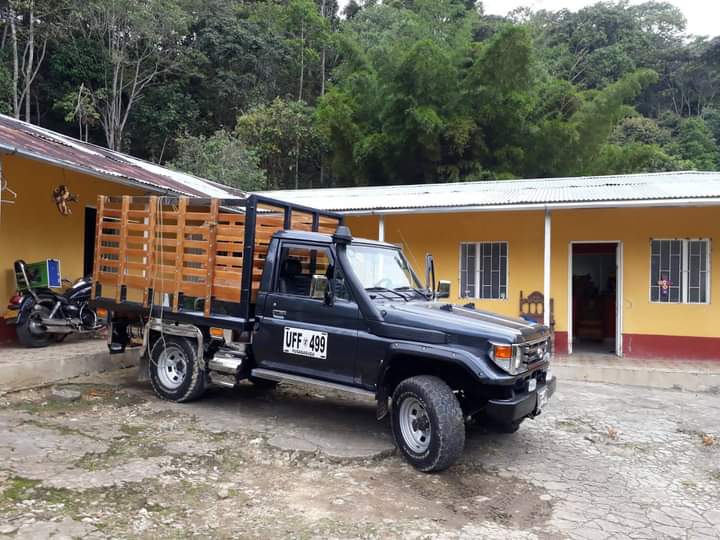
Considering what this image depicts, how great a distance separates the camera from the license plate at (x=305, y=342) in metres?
5.11

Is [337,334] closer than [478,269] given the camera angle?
Yes

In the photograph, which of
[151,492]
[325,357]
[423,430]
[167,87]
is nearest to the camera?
[151,492]

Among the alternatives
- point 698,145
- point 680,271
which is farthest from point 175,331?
point 698,145

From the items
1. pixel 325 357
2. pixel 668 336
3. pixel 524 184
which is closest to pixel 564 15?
pixel 524 184

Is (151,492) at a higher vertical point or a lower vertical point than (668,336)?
lower

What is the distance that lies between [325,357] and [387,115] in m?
14.5

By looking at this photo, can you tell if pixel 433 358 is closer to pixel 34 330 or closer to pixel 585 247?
pixel 34 330

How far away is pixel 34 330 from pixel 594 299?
34.0 ft

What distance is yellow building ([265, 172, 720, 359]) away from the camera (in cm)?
955

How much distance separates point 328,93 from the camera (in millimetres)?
21438

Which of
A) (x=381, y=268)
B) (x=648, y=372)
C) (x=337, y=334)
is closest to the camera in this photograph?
(x=337, y=334)

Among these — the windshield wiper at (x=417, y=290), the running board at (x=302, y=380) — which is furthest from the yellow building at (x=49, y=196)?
the windshield wiper at (x=417, y=290)

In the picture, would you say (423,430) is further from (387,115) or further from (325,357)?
(387,115)

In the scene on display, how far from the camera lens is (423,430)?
4.56 metres
